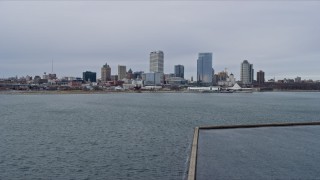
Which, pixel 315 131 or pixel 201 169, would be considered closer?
pixel 201 169

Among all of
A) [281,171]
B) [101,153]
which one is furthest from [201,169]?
[101,153]

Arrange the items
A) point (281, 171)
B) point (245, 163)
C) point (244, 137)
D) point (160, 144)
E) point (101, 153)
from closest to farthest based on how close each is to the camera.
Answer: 1. point (281, 171)
2. point (245, 163)
3. point (101, 153)
4. point (160, 144)
5. point (244, 137)

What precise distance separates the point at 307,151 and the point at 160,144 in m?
7.85

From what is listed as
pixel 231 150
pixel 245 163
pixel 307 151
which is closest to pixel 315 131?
pixel 307 151

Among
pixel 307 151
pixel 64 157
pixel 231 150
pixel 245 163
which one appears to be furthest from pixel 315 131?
pixel 64 157

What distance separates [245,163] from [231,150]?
280 centimetres

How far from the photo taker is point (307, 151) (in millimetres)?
17750

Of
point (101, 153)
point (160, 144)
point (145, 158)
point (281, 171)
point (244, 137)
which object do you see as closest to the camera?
point (281, 171)

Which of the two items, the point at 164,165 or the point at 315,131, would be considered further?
the point at 315,131

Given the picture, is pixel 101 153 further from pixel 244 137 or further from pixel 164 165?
pixel 244 137

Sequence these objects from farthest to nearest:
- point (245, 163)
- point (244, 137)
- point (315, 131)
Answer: point (315, 131)
point (244, 137)
point (245, 163)

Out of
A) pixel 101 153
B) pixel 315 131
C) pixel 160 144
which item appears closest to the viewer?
pixel 101 153

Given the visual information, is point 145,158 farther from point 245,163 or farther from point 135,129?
point 135,129

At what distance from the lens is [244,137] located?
22000 mm
